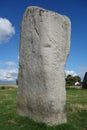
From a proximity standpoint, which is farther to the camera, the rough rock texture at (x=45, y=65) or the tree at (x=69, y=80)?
the tree at (x=69, y=80)

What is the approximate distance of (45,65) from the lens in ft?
39.3

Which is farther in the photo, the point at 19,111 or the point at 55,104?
the point at 19,111

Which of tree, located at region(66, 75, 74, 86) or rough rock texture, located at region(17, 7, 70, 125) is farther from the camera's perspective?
tree, located at region(66, 75, 74, 86)

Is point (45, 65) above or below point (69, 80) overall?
below

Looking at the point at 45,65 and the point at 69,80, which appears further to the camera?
the point at 69,80

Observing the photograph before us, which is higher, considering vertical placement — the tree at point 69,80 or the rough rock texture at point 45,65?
the tree at point 69,80

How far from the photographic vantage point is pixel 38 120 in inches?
478

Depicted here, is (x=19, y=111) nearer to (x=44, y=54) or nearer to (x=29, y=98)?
(x=29, y=98)

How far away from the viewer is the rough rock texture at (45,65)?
12.0 metres

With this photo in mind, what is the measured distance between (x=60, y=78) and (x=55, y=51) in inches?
43.5

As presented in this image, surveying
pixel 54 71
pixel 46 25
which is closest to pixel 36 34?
pixel 46 25

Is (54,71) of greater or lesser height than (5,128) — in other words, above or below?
above

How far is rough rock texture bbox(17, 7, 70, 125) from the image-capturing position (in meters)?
12.0

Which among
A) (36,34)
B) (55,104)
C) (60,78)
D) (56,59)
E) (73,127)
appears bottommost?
(73,127)
